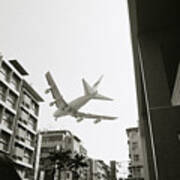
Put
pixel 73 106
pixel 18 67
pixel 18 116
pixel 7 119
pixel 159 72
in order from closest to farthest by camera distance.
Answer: pixel 159 72
pixel 73 106
pixel 7 119
pixel 18 116
pixel 18 67

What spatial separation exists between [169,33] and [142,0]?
5.11 ft

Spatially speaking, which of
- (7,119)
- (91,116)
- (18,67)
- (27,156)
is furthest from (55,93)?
(27,156)

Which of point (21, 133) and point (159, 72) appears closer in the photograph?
point (159, 72)

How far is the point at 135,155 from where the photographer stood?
A: 4691cm

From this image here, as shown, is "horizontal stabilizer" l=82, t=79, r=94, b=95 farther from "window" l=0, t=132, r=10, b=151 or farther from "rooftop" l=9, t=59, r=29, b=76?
"rooftop" l=9, t=59, r=29, b=76

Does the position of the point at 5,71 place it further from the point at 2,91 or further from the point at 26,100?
the point at 26,100

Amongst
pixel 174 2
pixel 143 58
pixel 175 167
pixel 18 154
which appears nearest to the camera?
pixel 175 167

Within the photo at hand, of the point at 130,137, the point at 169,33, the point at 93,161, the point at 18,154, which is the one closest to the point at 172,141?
the point at 169,33

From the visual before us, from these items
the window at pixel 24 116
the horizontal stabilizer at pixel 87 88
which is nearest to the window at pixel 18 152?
the window at pixel 24 116

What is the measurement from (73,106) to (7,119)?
11.0m

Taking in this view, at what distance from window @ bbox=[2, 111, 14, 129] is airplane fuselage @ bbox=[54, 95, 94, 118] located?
9038 millimetres

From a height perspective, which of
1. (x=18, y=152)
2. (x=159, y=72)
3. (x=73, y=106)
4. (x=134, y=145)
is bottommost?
(x=159, y=72)

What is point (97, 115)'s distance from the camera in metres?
Result: 27.0

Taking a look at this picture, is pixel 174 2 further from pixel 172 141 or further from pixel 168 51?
pixel 172 141
